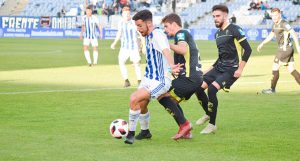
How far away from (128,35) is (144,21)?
492 inches

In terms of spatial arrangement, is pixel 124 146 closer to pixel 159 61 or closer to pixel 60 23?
pixel 159 61

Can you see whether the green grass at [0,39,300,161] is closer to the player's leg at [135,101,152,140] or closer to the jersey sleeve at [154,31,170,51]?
the player's leg at [135,101,152,140]

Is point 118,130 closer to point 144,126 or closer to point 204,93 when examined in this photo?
point 144,126

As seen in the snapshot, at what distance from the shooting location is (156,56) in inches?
436

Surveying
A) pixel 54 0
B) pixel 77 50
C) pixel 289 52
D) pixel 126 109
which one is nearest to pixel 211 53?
pixel 77 50

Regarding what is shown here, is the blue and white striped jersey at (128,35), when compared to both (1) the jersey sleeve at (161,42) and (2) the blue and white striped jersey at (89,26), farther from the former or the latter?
(1) the jersey sleeve at (161,42)

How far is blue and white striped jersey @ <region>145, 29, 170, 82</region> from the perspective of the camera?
35.8 ft

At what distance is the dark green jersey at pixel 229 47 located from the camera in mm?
13188

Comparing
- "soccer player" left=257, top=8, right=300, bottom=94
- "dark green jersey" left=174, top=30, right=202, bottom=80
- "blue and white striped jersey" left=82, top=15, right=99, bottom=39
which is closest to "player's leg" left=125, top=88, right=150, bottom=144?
"dark green jersey" left=174, top=30, right=202, bottom=80

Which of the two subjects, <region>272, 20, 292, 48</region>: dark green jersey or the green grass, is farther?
<region>272, 20, 292, 48</region>: dark green jersey

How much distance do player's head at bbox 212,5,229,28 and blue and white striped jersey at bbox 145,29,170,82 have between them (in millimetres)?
2080

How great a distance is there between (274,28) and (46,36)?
45.1 m

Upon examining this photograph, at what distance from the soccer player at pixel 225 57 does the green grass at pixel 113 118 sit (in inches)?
28.1

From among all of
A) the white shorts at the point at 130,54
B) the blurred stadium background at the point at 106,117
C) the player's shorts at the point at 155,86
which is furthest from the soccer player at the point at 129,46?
the player's shorts at the point at 155,86
